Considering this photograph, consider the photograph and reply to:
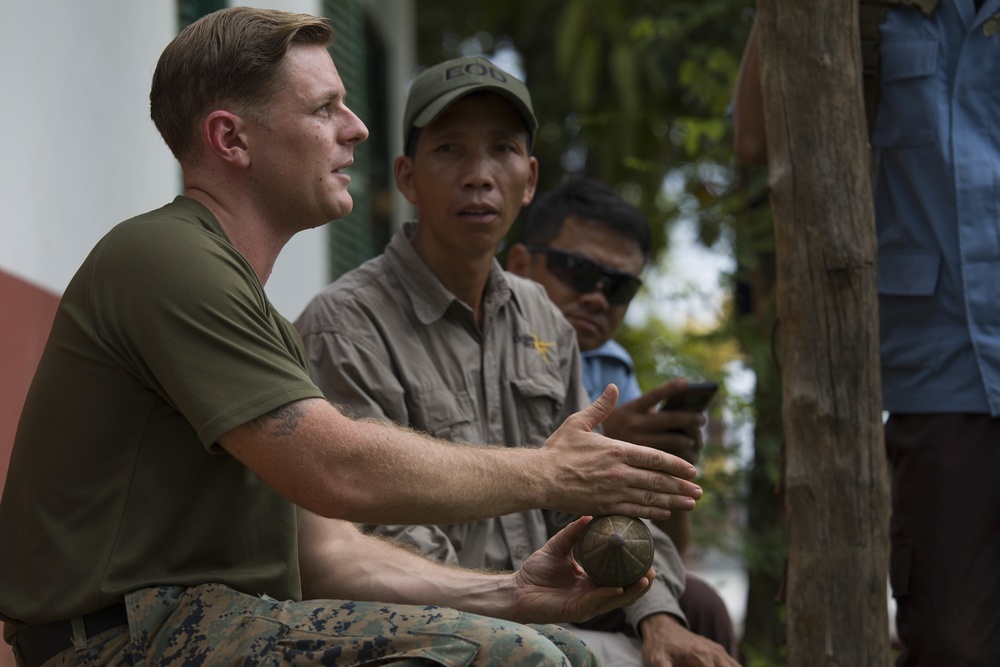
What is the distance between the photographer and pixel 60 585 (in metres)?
2.20

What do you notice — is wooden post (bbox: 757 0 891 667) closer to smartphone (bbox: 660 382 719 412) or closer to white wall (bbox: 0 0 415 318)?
smartphone (bbox: 660 382 719 412)

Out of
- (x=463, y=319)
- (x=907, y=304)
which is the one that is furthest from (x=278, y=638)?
(x=907, y=304)

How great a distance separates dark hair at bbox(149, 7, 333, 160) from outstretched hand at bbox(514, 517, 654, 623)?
1.08m

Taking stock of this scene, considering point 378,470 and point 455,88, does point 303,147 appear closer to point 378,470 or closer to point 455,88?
point 378,470

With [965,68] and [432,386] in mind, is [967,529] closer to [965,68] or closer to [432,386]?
[965,68]

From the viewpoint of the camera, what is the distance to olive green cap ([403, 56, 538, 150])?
352 centimetres

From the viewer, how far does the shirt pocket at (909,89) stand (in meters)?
3.52

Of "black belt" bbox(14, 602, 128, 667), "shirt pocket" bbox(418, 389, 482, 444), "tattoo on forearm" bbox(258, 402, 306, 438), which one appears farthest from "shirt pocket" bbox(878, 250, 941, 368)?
"black belt" bbox(14, 602, 128, 667)

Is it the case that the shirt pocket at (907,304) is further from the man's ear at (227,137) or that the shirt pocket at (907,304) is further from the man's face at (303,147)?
the man's ear at (227,137)

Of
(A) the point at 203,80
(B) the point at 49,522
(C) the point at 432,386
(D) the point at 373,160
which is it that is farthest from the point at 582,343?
(D) the point at 373,160

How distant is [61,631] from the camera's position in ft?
7.29

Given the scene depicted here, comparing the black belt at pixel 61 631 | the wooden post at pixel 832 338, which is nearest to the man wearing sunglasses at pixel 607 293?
the wooden post at pixel 832 338

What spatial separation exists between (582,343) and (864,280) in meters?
1.35

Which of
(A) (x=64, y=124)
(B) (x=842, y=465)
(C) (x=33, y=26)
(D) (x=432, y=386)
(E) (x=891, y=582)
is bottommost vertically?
(E) (x=891, y=582)
